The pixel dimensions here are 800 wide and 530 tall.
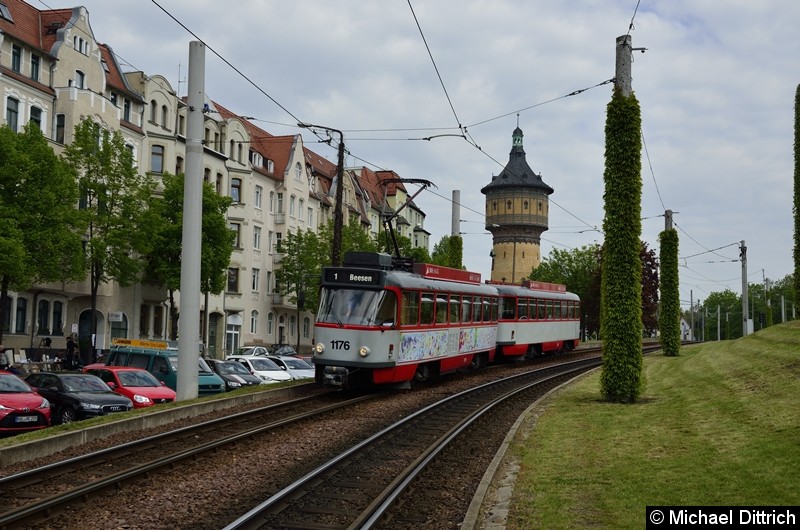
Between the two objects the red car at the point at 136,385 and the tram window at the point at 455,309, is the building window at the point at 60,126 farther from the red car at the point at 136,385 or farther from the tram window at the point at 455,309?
the tram window at the point at 455,309

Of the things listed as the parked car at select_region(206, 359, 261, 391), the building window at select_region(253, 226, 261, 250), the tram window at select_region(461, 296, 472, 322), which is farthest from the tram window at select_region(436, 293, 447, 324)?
the building window at select_region(253, 226, 261, 250)

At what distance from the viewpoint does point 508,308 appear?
33.6 m

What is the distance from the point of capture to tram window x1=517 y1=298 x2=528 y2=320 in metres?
34.7

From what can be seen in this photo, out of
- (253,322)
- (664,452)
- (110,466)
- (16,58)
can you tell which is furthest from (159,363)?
(253,322)

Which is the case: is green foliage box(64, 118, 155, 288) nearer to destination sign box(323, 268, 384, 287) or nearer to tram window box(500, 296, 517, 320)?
tram window box(500, 296, 517, 320)

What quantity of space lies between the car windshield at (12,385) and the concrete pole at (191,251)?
3.36 metres

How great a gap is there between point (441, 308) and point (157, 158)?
29.4 m

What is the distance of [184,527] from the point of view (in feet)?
28.6

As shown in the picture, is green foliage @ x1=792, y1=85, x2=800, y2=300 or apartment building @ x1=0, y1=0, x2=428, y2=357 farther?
apartment building @ x1=0, y1=0, x2=428, y2=357

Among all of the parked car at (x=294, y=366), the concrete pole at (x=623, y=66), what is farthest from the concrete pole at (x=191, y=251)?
the parked car at (x=294, y=366)

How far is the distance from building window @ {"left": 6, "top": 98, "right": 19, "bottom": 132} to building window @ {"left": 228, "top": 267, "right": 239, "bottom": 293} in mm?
20875

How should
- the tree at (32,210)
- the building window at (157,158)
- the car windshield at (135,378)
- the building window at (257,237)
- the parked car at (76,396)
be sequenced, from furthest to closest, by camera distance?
the building window at (257,237), the building window at (157,158), the tree at (32,210), the car windshield at (135,378), the parked car at (76,396)

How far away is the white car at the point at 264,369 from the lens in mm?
30805

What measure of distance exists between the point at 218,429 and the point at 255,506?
623cm
